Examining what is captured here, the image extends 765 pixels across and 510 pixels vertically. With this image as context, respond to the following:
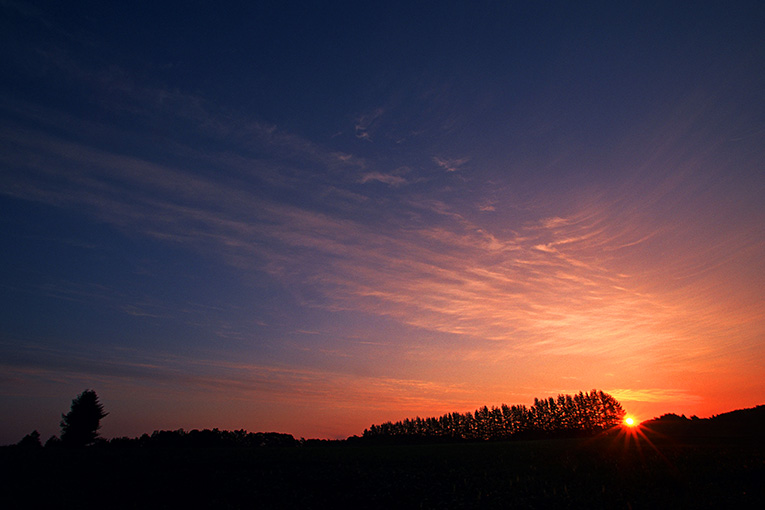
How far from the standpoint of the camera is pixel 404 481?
32281 mm

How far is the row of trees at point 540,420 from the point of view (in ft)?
421

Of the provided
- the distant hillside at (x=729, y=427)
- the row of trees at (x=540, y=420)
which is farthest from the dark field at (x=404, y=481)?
the row of trees at (x=540, y=420)

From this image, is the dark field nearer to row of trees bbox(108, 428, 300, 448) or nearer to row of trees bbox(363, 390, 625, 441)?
row of trees bbox(108, 428, 300, 448)

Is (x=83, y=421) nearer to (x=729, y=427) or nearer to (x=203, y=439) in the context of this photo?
(x=203, y=439)

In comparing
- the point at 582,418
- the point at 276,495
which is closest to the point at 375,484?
the point at 276,495

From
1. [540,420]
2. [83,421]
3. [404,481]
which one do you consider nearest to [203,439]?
[83,421]

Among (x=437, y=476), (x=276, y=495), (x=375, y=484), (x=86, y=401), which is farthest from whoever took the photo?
(x=86, y=401)

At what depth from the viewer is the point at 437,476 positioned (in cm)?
3384

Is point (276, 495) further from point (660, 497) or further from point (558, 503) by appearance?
point (660, 497)

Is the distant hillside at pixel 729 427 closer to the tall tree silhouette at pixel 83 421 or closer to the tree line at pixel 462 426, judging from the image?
the tree line at pixel 462 426

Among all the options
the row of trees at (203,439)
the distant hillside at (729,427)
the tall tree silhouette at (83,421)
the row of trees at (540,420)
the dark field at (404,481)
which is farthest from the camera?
the row of trees at (540,420)

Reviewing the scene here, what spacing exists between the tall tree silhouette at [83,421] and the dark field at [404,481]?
4726 cm

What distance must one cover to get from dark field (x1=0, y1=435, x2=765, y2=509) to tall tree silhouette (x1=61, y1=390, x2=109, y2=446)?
155 ft

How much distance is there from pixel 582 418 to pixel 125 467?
5603 inches
